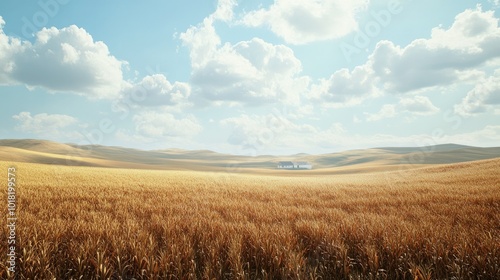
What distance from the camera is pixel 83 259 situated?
3602 mm

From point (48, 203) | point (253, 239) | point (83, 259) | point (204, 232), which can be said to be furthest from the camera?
point (48, 203)

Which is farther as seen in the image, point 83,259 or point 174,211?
point 174,211

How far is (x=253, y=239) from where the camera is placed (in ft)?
14.9

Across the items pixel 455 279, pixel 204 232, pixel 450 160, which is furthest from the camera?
pixel 450 160

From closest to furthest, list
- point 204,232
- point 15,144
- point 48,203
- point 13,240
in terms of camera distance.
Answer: point 13,240 < point 204,232 < point 48,203 < point 15,144

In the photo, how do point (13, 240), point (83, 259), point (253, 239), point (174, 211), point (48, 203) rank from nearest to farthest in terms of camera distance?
point (83, 259)
point (13, 240)
point (253, 239)
point (174, 211)
point (48, 203)

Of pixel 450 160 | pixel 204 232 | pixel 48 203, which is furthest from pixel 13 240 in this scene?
pixel 450 160

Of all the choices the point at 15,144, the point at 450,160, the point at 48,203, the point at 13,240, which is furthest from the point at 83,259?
the point at 15,144

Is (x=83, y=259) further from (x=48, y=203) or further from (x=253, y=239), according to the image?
(x=48, y=203)

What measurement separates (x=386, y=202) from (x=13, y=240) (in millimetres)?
11736

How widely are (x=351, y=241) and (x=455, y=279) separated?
171 centimetres

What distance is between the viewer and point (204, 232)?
498cm

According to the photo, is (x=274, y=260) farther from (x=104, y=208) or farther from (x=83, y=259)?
(x=104, y=208)

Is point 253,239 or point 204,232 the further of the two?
point 204,232
